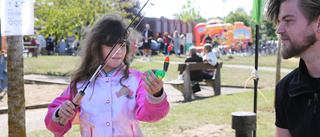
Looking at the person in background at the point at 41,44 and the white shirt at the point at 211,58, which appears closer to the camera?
the white shirt at the point at 211,58

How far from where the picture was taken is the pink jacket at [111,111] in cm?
248

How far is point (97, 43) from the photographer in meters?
2.75

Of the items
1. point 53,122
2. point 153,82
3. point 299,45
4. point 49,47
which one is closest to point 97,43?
point 53,122

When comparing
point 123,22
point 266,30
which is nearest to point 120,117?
point 123,22

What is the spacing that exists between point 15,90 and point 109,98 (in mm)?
1492

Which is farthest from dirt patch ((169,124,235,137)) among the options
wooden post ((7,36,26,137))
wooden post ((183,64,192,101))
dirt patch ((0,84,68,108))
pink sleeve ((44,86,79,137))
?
dirt patch ((0,84,68,108))

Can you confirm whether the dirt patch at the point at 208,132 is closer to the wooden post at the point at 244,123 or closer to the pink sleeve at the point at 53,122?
the wooden post at the point at 244,123

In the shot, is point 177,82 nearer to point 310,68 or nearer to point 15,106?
point 15,106

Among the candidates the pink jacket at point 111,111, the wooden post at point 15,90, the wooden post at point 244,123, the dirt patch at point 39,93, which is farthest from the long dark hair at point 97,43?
the dirt patch at point 39,93

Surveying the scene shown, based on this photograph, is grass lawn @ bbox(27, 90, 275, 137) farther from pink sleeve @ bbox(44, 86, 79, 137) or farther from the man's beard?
the man's beard

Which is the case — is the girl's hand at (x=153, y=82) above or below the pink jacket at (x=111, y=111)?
above

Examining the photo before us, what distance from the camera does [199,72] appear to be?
9.35m

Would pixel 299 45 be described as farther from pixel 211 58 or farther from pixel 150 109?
pixel 211 58

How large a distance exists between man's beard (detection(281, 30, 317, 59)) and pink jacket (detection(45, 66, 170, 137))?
0.89 meters
